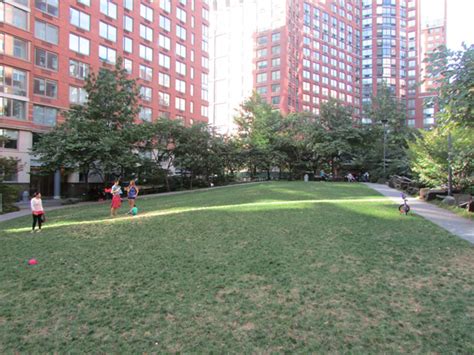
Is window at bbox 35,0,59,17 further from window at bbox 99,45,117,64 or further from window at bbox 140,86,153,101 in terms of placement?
window at bbox 140,86,153,101

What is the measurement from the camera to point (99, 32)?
Answer: 40344 mm

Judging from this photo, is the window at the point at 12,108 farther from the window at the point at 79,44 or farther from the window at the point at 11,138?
the window at the point at 79,44

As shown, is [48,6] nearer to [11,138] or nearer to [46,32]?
[46,32]

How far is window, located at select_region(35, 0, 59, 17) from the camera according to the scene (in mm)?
33844

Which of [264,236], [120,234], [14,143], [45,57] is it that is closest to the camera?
[264,236]

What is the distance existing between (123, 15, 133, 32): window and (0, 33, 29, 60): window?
1459 centimetres

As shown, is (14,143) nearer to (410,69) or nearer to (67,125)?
(67,125)

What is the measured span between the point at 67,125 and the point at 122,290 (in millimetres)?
22237

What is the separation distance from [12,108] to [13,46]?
5697mm

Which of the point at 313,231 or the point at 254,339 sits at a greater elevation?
the point at 313,231

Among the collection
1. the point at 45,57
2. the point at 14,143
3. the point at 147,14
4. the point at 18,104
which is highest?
the point at 147,14

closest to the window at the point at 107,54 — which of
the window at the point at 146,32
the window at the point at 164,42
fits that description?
the window at the point at 146,32

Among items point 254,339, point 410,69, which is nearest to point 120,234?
point 254,339

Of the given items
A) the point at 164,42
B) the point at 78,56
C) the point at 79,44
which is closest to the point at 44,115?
the point at 78,56
